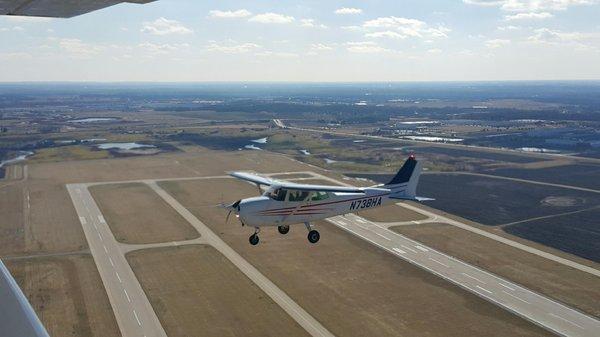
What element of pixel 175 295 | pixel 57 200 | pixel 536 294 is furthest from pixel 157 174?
pixel 536 294

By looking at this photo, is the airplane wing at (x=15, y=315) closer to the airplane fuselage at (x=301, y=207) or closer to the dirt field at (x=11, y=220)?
the airplane fuselage at (x=301, y=207)

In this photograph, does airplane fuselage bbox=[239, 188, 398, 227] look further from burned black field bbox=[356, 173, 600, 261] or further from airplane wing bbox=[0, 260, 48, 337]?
burned black field bbox=[356, 173, 600, 261]

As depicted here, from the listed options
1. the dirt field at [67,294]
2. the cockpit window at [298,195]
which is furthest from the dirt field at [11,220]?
the cockpit window at [298,195]

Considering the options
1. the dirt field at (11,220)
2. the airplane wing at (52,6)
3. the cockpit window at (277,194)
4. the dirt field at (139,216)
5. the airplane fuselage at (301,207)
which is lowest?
the dirt field at (11,220)

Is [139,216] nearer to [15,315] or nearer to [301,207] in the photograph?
[301,207]

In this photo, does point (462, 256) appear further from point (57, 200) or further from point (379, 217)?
point (57, 200)

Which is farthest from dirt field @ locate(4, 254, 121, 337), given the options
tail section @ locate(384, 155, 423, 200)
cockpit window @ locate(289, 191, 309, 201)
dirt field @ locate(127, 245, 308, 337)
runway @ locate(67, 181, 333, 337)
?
tail section @ locate(384, 155, 423, 200)
